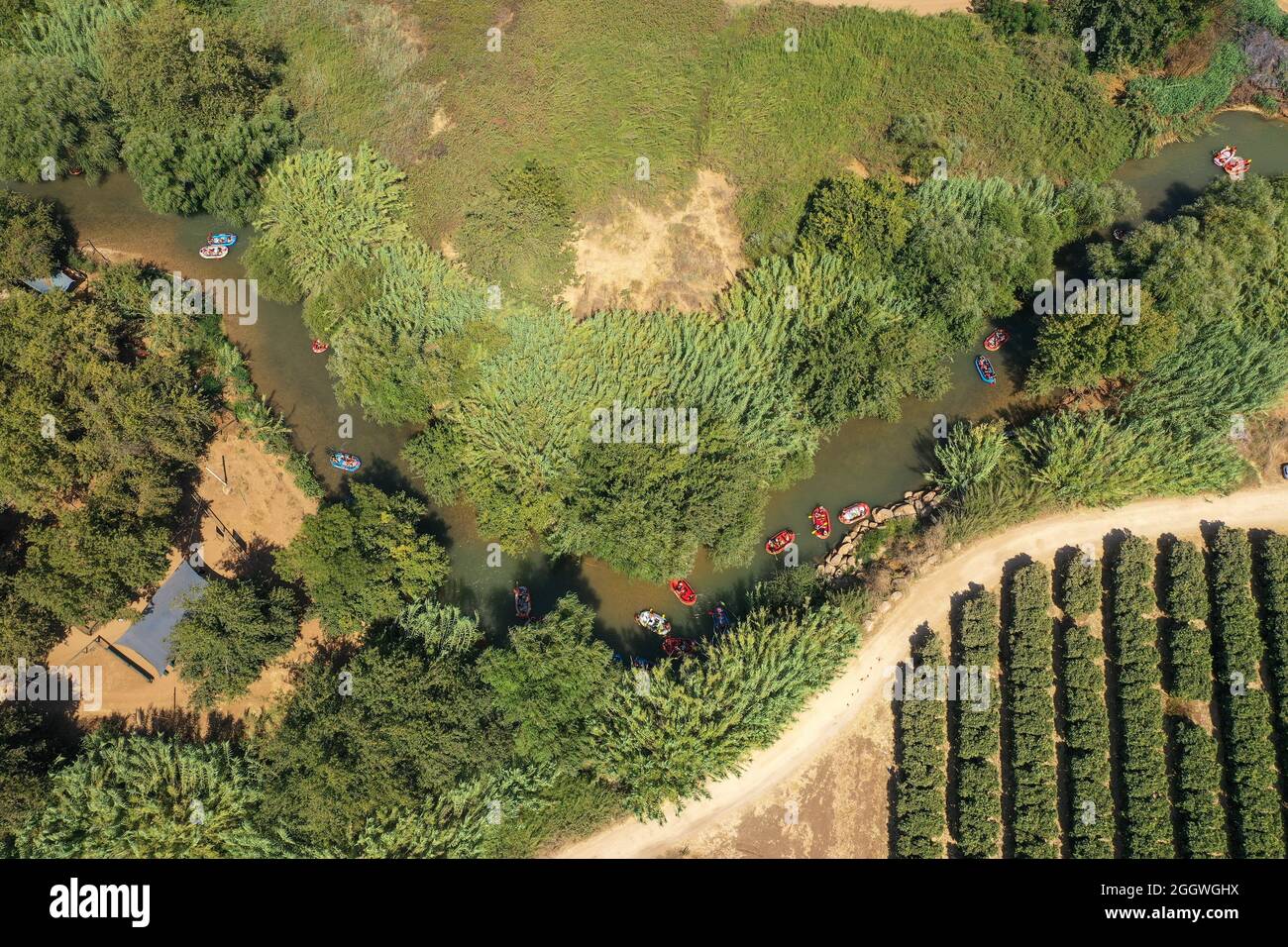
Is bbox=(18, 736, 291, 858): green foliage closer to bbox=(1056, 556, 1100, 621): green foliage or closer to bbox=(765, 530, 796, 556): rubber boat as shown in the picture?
bbox=(765, 530, 796, 556): rubber boat

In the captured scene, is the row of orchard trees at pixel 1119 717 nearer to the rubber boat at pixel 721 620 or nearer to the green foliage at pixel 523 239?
the rubber boat at pixel 721 620

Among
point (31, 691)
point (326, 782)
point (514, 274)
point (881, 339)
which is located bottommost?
point (326, 782)

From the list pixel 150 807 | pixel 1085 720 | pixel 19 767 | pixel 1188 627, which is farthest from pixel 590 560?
pixel 1188 627

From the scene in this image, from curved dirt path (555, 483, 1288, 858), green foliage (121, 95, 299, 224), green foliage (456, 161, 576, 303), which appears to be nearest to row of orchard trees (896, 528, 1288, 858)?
curved dirt path (555, 483, 1288, 858)

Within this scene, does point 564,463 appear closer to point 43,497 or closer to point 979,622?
point 979,622

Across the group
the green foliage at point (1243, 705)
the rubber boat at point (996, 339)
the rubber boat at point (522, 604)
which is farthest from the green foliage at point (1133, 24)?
the rubber boat at point (522, 604)

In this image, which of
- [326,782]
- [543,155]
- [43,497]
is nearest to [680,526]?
[326,782]
